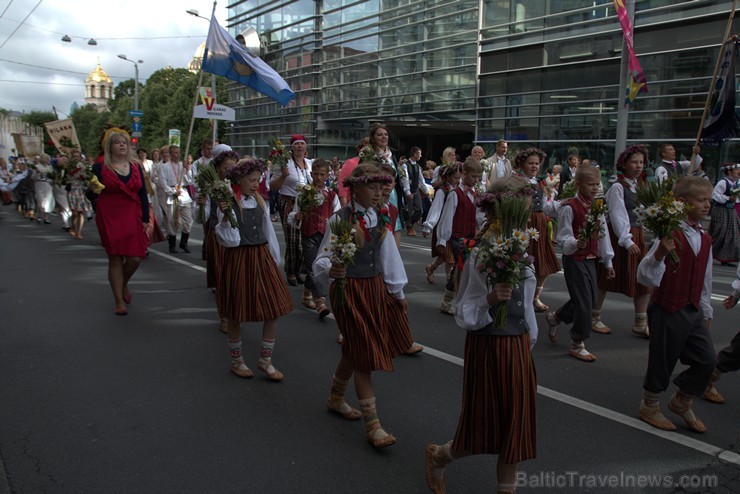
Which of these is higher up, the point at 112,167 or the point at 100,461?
the point at 112,167

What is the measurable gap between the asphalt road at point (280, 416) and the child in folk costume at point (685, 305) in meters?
0.38

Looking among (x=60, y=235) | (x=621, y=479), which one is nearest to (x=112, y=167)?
(x=621, y=479)

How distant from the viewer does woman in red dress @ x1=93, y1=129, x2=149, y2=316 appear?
6945 mm

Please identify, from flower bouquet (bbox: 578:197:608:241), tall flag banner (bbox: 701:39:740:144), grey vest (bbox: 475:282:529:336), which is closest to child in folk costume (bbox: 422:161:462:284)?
flower bouquet (bbox: 578:197:608:241)

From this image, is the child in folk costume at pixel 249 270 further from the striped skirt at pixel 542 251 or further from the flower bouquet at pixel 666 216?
the striped skirt at pixel 542 251

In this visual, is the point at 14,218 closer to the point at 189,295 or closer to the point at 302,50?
the point at 189,295

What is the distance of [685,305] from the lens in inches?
156

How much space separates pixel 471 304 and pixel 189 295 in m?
5.90

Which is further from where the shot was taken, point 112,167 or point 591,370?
point 112,167

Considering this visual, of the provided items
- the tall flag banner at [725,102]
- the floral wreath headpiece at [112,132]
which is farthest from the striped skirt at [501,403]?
the tall flag banner at [725,102]

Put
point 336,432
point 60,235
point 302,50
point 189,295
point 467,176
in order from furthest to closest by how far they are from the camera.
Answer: point 302,50 → point 60,235 → point 189,295 → point 467,176 → point 336,432

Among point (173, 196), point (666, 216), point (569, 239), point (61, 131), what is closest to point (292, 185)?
point (569, 239)

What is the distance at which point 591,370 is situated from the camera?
524cm

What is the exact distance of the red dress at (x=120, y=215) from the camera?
22.8 ft
